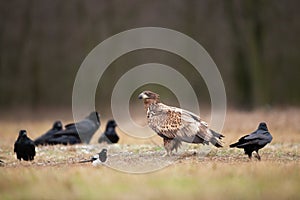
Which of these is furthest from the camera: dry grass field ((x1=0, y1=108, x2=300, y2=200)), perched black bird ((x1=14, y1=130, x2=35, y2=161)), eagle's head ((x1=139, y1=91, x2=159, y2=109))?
eagle's head ((x1=139, y1=91, x2=159, y2=109))

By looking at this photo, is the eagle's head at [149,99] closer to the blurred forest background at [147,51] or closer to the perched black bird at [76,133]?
the perched black bird at [76,133]

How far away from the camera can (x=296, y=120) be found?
65.1ft

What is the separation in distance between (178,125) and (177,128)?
0.22 feet

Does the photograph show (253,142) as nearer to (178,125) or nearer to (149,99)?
(178,125)

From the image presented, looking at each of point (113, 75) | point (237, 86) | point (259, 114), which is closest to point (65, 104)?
point (113, 75)

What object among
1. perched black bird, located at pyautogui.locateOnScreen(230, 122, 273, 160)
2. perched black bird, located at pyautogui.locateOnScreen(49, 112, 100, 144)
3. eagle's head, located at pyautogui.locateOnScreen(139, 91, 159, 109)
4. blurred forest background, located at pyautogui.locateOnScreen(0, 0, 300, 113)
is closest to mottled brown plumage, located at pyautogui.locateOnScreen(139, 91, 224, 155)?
eagle's head, located at pyautogui.locateOnScreen(139, 91, 159, 109)

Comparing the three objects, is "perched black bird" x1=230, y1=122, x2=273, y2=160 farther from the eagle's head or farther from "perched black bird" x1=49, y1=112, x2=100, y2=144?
"perched black bird" x1=49, y1=112, x2=100, y2=144

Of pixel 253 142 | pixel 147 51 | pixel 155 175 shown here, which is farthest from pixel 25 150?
pixel 147 51

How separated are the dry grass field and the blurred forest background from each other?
1183 centimetres

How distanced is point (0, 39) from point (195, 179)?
70.2ft

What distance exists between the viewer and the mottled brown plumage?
11984 mm

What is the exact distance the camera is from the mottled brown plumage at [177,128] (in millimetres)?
11984

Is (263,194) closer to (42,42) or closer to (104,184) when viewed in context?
(104,184)

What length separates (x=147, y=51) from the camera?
28203mm
